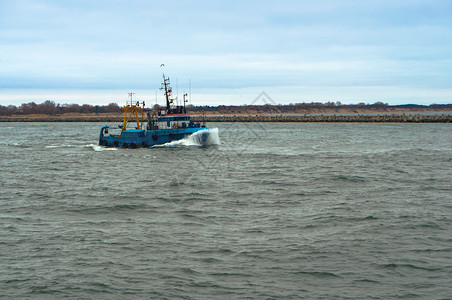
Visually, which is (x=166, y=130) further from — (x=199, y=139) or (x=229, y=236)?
(x=229, y=236)

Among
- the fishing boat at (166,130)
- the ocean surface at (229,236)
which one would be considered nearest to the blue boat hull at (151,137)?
the fishing boat at (166,130)

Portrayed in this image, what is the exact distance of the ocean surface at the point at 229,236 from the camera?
11.6 m

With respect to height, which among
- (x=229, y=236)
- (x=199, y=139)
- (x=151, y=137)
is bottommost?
(x=229, y=236)

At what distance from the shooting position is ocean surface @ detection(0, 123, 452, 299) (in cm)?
1160

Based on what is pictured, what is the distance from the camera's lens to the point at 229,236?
15.4 metres

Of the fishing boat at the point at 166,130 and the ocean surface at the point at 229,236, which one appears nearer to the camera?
the ocean surface at the point at 229,236

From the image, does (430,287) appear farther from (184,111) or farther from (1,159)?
(184,111)

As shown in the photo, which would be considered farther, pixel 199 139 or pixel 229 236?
pixel 199 139


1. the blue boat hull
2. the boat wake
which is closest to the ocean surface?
the boat wake

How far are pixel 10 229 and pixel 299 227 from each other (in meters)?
Result: 10.6

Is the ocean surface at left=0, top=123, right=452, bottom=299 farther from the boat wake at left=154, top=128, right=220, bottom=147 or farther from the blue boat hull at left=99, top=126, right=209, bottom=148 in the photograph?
the blue boat hull at left=99, top=126, right=209, bottom=148

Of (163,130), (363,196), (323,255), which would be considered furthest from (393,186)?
(163,130)

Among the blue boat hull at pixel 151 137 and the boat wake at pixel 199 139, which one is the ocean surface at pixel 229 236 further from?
the blue boat hull at pixel 151 137

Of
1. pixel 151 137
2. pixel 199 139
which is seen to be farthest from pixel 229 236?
pixel 151 137
